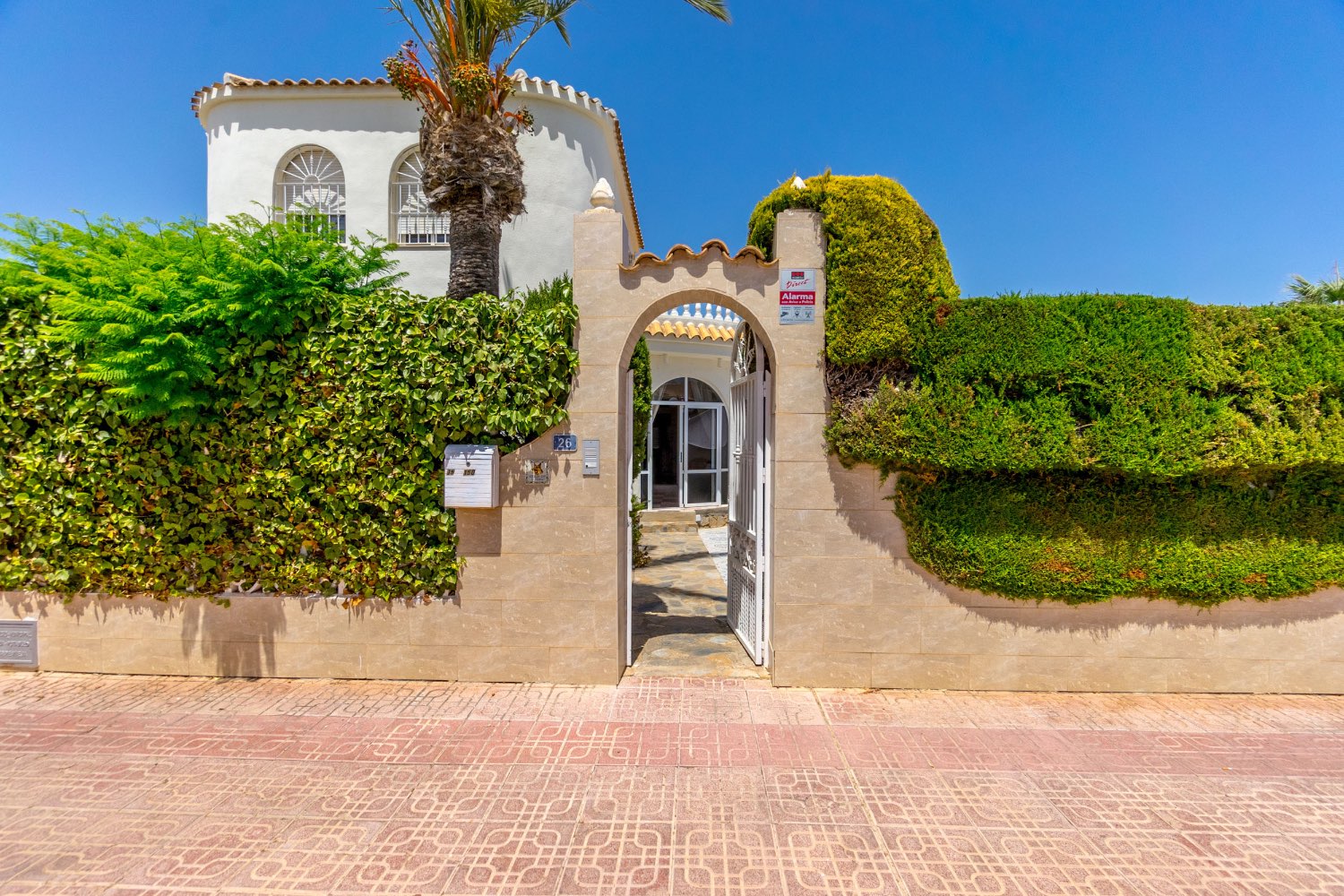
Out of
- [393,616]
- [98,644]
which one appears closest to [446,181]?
[393,616]

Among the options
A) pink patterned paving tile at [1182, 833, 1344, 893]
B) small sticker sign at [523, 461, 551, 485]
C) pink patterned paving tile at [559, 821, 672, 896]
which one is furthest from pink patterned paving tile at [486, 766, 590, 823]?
pink patterned paving tile at [1182, 833, 1344, 893]

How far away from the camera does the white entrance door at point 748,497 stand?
527 cm

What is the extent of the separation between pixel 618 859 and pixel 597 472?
271cm

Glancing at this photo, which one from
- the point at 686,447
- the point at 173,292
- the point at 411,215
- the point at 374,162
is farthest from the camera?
the point at 686,447

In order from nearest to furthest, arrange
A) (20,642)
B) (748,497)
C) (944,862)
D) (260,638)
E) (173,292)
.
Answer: (944,862)
(173,292)
(260,638)
(20,642)
(748,497)

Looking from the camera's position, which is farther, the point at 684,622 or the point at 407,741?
the point at 684,622

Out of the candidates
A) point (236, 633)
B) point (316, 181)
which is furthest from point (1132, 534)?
point (316, 181)

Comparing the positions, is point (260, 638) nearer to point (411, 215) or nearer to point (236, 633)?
point (236, 633)

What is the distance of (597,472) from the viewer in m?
4.89

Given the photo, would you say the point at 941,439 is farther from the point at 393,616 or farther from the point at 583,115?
the point at 583,115

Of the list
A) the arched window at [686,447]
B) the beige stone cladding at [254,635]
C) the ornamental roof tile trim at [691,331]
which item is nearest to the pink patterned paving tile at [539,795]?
the beige stone cladding at [254,635]

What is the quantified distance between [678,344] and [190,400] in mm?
10036

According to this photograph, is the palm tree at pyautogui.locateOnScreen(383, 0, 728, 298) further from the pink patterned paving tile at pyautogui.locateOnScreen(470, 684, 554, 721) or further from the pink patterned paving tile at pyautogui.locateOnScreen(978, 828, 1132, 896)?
the pink patterned paving tile at pyautogui.locateOnScreen(978, 828, 1132, 896)

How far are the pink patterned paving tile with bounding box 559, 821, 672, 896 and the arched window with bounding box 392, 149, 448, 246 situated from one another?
10.2 metres
